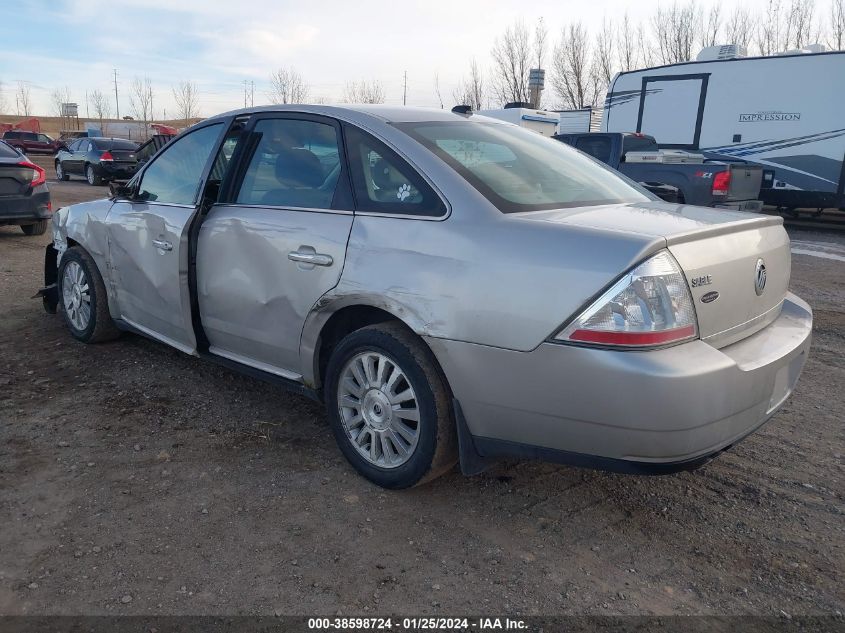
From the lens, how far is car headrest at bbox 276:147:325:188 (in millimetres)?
3369

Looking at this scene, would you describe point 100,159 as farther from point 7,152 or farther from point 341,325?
point 341,325

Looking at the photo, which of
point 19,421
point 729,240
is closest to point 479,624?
point 729,240

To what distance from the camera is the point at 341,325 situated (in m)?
3.23

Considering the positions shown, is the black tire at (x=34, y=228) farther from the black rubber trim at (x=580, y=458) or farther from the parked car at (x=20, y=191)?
the black rubber trim at (x=580, y=458)

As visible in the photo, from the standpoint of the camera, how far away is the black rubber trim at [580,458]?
243 centimetres

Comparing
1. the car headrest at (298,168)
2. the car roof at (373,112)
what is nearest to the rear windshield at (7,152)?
the car roof at (373,112)

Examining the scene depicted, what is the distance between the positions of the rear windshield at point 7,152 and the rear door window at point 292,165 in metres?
7.65

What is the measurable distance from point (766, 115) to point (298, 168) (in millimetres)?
12387

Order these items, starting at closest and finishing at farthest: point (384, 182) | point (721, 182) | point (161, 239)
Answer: point (384, 182) → point (161, 239) → point (721, 182)

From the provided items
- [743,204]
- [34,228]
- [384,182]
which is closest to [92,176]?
[34,228]

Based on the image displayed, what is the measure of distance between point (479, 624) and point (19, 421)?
2.81 meters

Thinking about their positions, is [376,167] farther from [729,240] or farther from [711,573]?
[711,573]

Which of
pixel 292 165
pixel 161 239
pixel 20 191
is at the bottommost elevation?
pixel 20 191

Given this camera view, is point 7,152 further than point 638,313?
Yes
